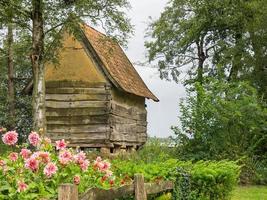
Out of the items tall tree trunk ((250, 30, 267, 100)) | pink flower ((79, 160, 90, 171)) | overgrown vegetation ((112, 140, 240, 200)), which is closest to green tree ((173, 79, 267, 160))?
tall tree trunk ((250, 30, 267, 100))

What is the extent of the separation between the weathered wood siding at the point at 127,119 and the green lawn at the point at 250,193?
6497mm

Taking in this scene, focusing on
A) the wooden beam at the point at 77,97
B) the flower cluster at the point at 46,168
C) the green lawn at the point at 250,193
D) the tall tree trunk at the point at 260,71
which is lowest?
the green lawn at the point at 250,193

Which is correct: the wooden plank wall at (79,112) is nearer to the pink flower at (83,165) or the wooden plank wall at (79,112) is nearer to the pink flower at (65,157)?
the pink flower at (83,165)

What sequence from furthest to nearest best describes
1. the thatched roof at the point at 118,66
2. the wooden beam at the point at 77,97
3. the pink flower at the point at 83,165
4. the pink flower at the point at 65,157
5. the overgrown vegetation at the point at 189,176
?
1. the thatched roof at the point at 118,66
2. the wooden beam at the point at 77,97
3. the overgrown vegetation at the point at 189,176
4. the pink flower at the point at 83,165
5. the pink flower at the point at 65,157

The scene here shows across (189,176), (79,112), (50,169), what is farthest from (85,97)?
(50,169)

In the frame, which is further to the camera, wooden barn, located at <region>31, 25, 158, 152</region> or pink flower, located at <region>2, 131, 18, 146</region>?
wooden barn, located at <region>31, 25, 158, 152</region>

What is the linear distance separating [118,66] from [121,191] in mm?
18747

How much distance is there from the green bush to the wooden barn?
460 inches

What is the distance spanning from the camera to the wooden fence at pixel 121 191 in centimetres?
504

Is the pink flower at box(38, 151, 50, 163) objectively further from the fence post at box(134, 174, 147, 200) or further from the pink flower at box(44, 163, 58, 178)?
the fence post at box(134, 174, 147, 200)

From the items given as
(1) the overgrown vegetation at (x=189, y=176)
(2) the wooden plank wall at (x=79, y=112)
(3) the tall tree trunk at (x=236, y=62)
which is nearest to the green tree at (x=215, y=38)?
(3) the tall tree trunk at (x=236, y=62)

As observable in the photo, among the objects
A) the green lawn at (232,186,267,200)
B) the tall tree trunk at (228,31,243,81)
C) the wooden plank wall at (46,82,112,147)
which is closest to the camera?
the green lawn at (232,186,267,200)

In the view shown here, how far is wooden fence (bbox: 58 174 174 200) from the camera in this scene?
5.04 m

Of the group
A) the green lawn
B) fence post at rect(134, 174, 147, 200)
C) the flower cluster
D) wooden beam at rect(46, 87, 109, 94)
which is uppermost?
wooden beam at rect(46, 87, 109, 94)
